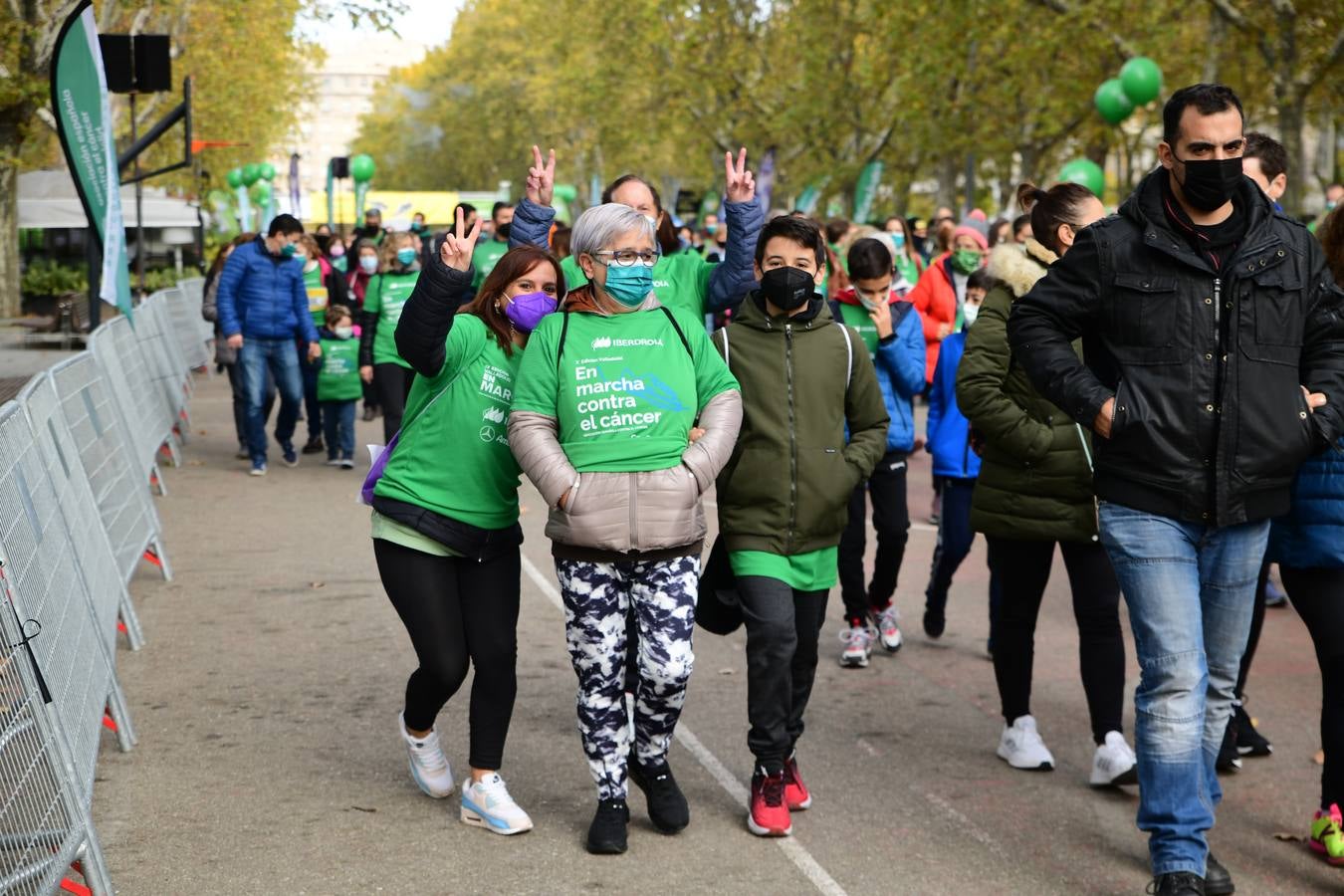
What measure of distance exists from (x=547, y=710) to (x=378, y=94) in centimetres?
13063

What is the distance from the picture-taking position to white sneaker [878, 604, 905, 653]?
8156 millimetres

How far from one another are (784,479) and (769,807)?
3.22 ft

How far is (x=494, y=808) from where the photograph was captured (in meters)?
5.50

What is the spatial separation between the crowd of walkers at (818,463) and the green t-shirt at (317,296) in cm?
891

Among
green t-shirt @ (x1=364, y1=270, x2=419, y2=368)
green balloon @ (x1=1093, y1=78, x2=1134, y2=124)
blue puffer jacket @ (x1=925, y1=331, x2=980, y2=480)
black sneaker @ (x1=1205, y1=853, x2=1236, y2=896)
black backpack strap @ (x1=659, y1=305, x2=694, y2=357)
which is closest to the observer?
black sneaker @ (x1=1205, y1=853, x2=1236, y2=896)

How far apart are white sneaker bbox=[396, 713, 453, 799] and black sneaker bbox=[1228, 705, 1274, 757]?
273cm

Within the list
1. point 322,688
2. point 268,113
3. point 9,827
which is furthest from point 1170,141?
point 268,113

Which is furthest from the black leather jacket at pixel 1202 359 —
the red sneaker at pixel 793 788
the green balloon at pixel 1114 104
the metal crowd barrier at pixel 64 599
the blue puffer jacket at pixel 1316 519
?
the green balloon at pixel 1114 104

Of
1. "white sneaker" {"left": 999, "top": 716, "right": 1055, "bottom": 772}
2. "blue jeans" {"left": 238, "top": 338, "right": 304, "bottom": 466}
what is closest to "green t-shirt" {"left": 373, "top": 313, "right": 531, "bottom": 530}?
"white sneaker" {"left": 999, "top": 716, "right": 1055, "bottom": 772}

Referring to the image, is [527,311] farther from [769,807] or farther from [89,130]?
[89,130]

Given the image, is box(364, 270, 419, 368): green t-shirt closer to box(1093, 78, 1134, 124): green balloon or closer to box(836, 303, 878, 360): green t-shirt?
box(836, 303, 878, 360): green t-shirt

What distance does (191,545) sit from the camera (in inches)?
423

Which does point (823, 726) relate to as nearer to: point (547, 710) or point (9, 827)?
point (547, 710)

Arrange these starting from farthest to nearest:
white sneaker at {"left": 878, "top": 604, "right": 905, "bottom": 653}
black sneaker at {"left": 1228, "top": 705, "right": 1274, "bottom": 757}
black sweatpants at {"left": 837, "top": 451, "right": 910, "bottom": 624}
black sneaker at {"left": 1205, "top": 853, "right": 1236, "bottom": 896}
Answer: white sneaker at {"left": 878, "top": 604, "right": 905, "bottom": 653}, black sweatpants at {"left": 837, "top": 451, "right": 910, "bottom": 624}, black sneaker at {"left": 1228, "top": 705, "right": 1274, "bottom": 757}, black sneaker at {"left": 1205, "top": 853, "right": 1236, "bottom": 896}
